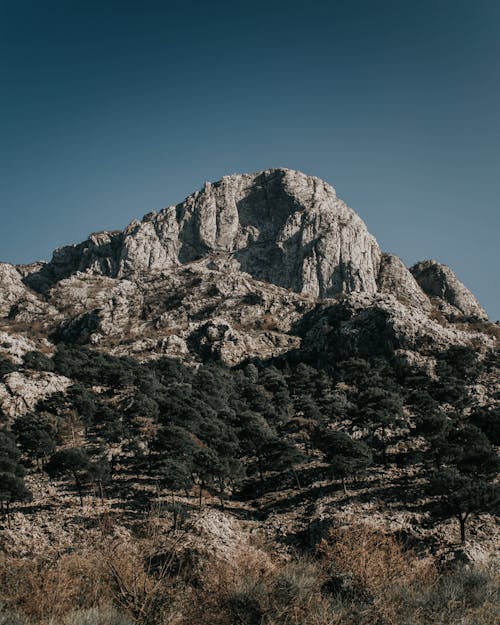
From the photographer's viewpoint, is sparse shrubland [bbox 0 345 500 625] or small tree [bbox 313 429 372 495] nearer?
sparse shrubland [bbox 0 345 500 625]

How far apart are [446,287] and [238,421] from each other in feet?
464

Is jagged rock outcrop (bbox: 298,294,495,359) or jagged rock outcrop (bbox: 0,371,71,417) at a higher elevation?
jagged rock outcrop (bbox: 298,294,495,359)

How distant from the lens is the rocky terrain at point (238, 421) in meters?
37.0

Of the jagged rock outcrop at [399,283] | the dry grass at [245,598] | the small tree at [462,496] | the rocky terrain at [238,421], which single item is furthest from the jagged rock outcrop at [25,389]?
the jagged rock outcrop at [399,283]

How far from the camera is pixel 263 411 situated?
7394 cm

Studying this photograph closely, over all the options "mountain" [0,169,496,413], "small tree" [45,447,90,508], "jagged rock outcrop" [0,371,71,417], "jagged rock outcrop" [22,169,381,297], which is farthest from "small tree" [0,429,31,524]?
"jagged rock outcrop" [22,169,381,297]

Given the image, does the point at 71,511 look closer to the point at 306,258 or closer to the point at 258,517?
the point at 258,517

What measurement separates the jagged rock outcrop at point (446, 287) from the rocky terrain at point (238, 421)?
1399 centimetres

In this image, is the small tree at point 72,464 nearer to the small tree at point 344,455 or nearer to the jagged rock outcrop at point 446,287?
the small tree at point 344,455

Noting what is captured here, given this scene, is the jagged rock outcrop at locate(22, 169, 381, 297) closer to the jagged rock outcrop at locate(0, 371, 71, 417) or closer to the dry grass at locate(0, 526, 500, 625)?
the jagged rock outcrop at locate(0, 371, 71, 417)

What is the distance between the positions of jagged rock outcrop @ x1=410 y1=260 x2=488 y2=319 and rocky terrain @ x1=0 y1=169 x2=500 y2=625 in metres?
14.0


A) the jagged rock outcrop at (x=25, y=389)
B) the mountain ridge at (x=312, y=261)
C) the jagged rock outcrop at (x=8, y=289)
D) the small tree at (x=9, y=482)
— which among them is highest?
the mountain ridge at (x=312, y=261)

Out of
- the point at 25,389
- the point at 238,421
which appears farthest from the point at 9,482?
the point at 25,389

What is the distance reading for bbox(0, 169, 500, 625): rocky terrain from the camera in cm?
3697
